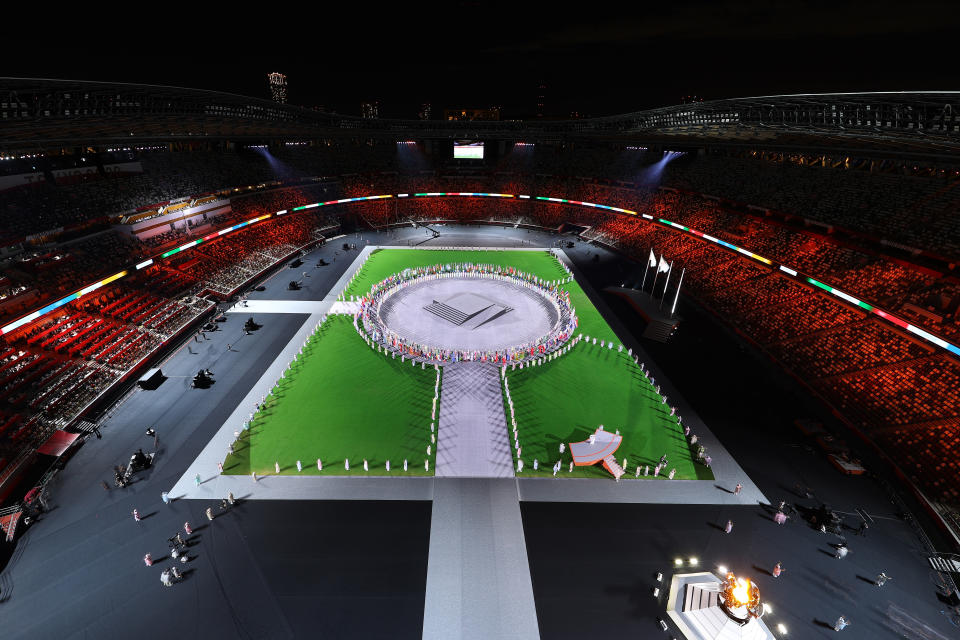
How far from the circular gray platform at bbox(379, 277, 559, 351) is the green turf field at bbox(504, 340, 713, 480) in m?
4.78

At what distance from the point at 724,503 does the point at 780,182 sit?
135ft

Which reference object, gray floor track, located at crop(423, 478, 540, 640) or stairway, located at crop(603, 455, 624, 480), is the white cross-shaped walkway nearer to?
gray floor track, located at crop(423, 478, 540, 640)

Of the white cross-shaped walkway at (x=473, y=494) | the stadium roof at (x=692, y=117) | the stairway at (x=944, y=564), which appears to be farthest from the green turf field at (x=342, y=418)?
the stairway at (x=944, y=564)

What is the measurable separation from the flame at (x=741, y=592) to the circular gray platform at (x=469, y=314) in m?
20.5

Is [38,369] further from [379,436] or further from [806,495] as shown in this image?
[806,495]

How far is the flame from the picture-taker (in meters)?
13.6

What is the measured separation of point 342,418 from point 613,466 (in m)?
15.7

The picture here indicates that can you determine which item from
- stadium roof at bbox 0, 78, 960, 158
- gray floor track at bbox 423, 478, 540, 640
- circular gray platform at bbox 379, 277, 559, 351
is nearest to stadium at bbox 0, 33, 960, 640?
gray floor track at bbox 423, 478, 540, 640

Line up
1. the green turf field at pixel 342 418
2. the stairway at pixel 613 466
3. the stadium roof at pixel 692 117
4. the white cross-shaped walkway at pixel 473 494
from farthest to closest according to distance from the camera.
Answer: the green turf field at pixel 342 418, the stairway at pixel 613 466, the stadium roof at pixel 692 117, the white cross-shaped walkway at pixel 473 494

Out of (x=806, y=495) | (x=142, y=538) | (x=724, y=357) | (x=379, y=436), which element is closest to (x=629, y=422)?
(x=806, y=495)

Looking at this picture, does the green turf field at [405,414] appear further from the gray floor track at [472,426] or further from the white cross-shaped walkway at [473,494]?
the gray floor track at [472,426]

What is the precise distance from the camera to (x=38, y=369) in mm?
25328

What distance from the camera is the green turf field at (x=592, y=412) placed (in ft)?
71.4

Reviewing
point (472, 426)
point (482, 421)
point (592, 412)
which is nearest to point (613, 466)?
point (592, 412)
